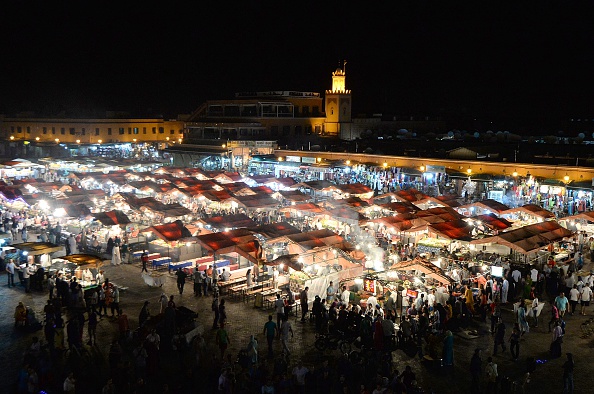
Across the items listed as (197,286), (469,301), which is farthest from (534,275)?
(197,286)

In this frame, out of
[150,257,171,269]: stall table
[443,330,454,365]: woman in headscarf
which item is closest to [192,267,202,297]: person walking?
[150,257,171,269]: stall table

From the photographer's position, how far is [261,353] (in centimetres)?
1116

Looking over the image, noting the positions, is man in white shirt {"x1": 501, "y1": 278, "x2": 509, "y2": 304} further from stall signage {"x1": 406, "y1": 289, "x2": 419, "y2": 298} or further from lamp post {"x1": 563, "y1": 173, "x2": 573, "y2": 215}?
lamp post {"x1": 563, "y1": 173, "x2": 573, "y2": 215}

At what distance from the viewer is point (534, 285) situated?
49.0 ft

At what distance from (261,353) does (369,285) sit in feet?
12.2

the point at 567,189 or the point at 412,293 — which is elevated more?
the point at 567,189

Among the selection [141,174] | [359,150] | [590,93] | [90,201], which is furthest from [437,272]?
[590,93]

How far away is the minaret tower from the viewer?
5022cm

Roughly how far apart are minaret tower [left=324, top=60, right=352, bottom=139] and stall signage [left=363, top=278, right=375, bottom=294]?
3796cm

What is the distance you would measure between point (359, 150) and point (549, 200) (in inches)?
657

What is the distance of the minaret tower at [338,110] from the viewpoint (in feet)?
165

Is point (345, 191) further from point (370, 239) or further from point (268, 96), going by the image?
point (268, 96)

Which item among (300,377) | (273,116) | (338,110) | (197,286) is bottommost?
(197,286)

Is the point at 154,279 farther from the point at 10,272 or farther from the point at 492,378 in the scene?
the point at 492,378
